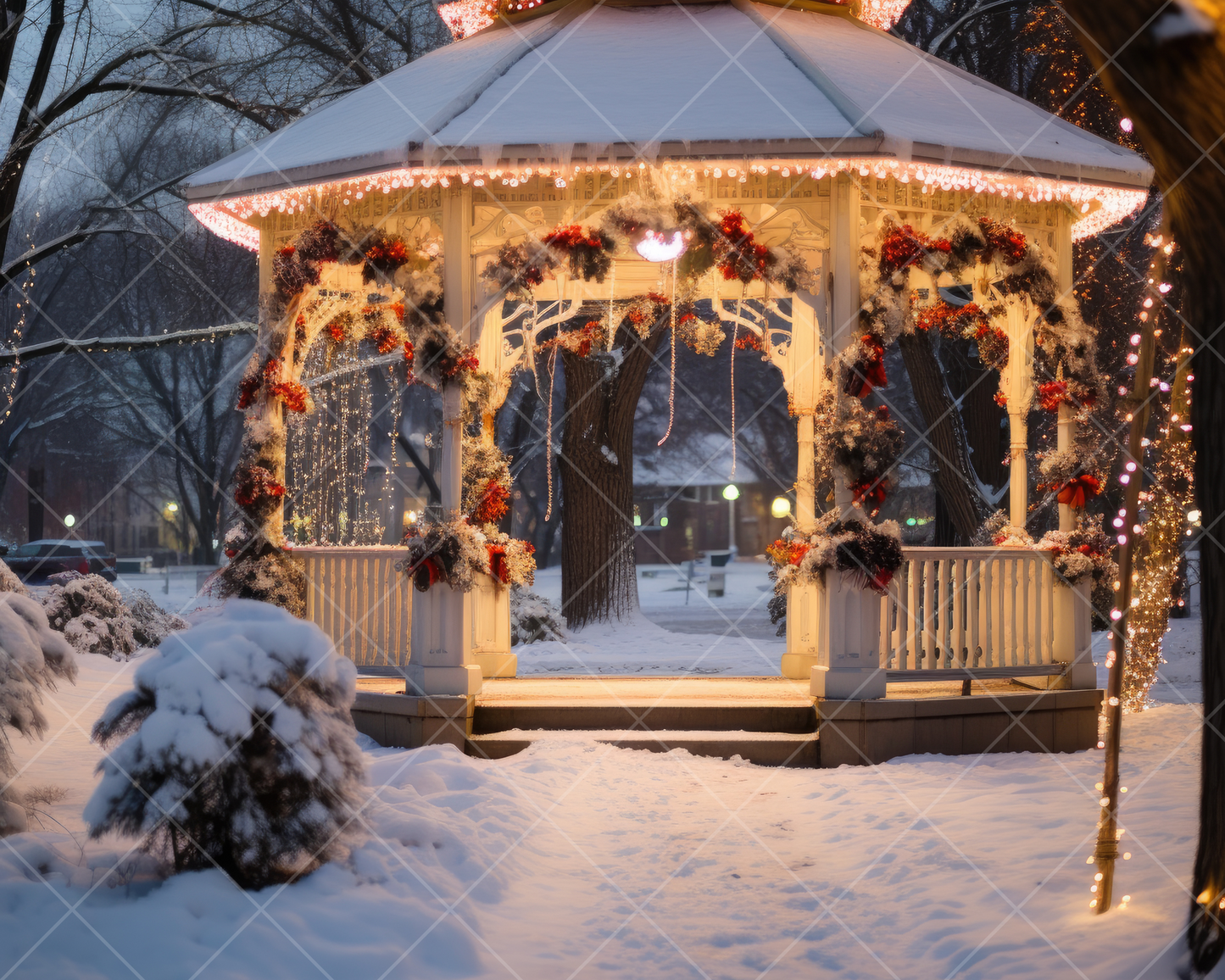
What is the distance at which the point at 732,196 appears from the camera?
8750 mm

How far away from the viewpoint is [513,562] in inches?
358

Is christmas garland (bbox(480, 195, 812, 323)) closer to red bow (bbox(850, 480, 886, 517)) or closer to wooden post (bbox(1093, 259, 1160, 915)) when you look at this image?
red bow (bbox(850, 480, 886, 517))

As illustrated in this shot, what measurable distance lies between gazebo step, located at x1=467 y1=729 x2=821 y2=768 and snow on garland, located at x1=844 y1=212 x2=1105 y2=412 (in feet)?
8.79

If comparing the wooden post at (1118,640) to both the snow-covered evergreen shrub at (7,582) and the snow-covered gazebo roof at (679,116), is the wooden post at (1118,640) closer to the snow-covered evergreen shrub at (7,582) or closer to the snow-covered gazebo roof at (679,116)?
the snow-covered gazebo roof at (679,116)

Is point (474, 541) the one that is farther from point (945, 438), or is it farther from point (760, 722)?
point (945, 438)

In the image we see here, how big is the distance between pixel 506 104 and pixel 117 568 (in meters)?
40.0

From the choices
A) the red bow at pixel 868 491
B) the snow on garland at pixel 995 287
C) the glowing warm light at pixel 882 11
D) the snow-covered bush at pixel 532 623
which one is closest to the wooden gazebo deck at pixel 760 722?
the red bow at pixel 868 491

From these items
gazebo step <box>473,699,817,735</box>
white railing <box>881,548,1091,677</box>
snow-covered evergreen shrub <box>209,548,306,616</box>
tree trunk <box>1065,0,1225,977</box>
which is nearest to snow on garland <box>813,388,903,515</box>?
white railing <box>881,548,1091,677</box>

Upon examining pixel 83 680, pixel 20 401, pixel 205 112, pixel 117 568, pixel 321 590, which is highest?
pixel 205 112

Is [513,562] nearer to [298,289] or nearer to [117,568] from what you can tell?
[298,289]

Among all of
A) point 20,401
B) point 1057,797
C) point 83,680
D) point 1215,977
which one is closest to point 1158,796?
point 1057,797

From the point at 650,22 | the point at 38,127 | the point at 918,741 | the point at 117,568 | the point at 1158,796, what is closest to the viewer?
the point at 1158,796

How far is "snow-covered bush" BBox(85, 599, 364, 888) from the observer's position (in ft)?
15.6

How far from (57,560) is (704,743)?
26.5 m
